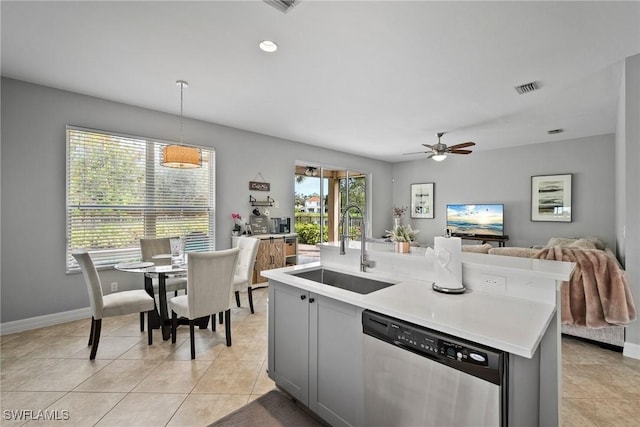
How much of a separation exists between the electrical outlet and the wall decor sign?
13.7 ft

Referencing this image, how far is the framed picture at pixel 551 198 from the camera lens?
571 centimetres

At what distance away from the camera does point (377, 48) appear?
2525mm

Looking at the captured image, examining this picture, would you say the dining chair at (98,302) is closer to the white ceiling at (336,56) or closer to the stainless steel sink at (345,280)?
the stainless steel sink at (345,280)

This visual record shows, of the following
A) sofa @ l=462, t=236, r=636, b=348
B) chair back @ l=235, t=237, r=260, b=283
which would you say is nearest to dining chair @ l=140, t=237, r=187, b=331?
chair back @ l=235, t=237, r=260, b=283

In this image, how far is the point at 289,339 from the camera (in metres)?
1.96

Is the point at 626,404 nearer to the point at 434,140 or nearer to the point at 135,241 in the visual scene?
the point at 434,140

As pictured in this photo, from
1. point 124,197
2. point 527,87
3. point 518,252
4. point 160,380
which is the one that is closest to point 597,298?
point 518,252

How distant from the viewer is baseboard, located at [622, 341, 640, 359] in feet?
8.74

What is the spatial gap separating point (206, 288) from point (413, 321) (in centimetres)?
205

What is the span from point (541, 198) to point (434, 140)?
8.35 ft

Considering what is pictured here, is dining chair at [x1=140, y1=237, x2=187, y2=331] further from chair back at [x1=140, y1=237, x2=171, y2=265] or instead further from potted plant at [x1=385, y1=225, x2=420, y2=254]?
potted plant at [x1=385, y1=225, x2=420, y2=254]

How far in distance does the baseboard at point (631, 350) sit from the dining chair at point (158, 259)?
176 inches

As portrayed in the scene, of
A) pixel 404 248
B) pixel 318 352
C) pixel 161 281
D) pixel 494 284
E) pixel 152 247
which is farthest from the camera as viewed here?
pixel 152 247

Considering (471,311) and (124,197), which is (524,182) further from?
(124,197)
